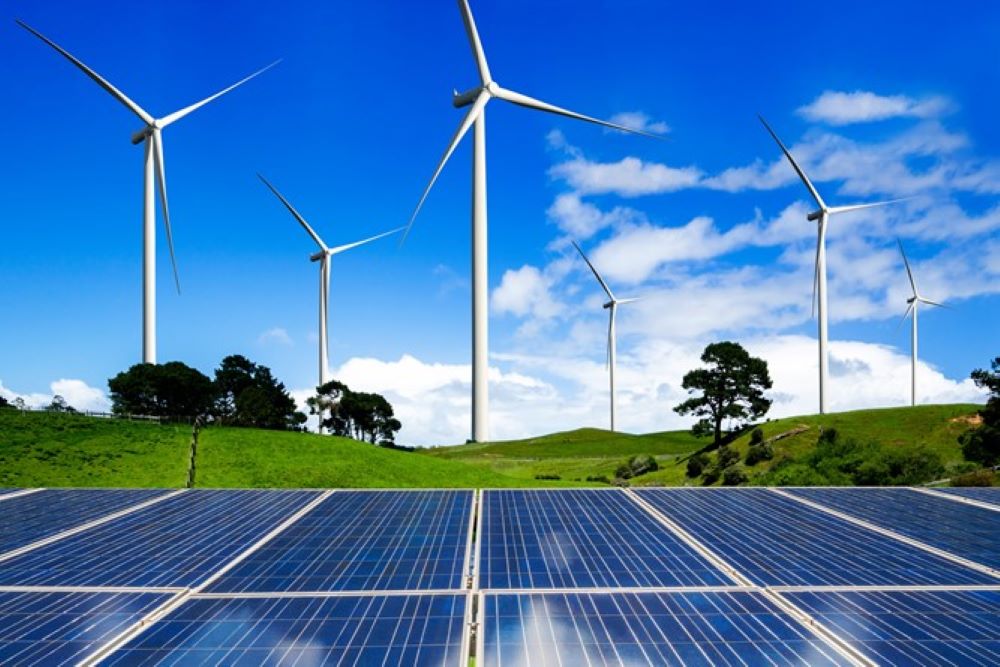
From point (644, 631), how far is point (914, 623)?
4193 millimetres

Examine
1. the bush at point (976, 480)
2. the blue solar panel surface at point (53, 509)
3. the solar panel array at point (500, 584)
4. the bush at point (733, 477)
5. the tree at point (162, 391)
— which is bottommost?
the bush at point (733, 477)

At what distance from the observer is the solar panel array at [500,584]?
968cm

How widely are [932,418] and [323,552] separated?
106m

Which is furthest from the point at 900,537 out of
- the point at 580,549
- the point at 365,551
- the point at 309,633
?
the point at 309,633

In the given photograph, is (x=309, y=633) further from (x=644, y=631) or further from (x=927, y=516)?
(x=927, y=516)

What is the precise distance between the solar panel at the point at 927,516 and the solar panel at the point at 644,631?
6.79 m

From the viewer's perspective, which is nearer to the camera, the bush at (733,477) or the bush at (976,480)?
the bush at (976,480)

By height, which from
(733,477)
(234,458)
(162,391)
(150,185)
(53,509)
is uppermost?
(150,185)

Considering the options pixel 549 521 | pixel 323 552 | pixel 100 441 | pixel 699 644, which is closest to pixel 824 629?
pixel 699 644

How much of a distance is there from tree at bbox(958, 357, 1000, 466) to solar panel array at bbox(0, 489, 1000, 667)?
203 feet

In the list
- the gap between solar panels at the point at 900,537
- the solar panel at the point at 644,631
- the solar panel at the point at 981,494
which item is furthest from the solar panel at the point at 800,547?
the solar panel at the point at 981,494

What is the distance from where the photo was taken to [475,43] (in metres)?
76.6

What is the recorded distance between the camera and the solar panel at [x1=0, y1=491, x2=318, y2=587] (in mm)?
13125

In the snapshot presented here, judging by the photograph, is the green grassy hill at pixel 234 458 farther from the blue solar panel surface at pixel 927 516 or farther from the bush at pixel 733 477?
the blue solar panel surface at pixel 927 516
